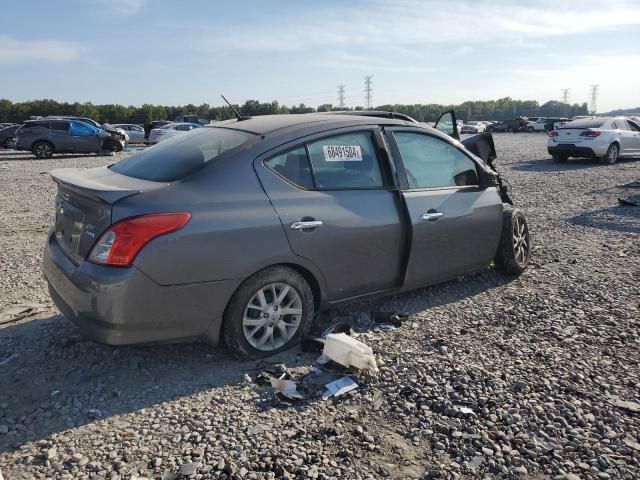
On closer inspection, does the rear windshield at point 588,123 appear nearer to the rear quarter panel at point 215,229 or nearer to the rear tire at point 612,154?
the rear tire at point 612,154

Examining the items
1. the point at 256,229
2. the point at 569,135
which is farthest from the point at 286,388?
the point at 569,135

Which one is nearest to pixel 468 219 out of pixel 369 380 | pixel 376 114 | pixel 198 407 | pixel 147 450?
pixel 376 114

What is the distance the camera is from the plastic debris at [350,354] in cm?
363

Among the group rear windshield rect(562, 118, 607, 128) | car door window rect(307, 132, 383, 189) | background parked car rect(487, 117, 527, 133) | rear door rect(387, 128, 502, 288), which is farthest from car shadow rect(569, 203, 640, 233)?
background parked car rect(487, 117, 527, 133)

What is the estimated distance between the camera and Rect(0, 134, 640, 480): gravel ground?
278 cm

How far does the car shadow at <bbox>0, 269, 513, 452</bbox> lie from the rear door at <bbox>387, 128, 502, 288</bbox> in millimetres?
1081

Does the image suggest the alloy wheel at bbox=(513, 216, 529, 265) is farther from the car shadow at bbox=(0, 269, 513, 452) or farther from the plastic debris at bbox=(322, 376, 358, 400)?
the plastic debris at bbox=(322, 376, 358, 400)

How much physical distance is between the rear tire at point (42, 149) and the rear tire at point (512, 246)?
22425 mm

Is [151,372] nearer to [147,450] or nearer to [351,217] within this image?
[147,450]

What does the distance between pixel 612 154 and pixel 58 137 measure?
2164cm

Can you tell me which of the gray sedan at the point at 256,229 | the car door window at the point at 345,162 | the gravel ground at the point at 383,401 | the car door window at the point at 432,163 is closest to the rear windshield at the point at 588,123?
the gravel ground at the point at 383,401

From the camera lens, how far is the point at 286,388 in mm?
3455

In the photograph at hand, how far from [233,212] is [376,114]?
6.53ft

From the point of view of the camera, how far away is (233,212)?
3574 millimetres
